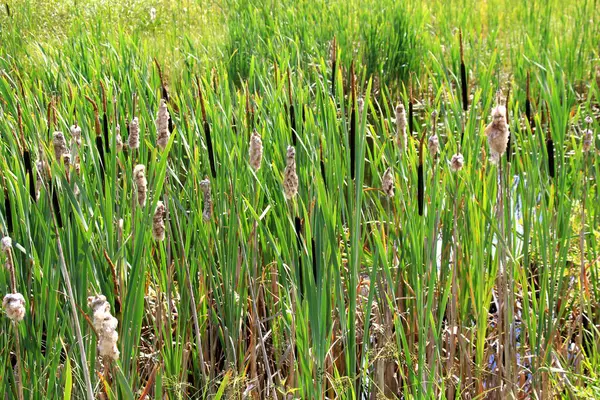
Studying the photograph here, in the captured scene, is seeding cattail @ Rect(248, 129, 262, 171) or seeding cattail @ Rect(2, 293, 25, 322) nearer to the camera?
seeding cattail @ Rect(2, 293, 25, 322)

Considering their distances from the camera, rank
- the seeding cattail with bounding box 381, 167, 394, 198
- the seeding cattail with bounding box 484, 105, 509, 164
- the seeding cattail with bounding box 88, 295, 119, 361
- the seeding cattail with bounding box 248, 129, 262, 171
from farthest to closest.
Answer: the seeding cattail with bounding box 381, 167, 394, 198, the seeding cattail with bounding box 248, 129, 262, 171, the seeding cattail with bounding box 484, 105, 509, 164, the seeding cattail with bounding box 88, 295, 119, 361

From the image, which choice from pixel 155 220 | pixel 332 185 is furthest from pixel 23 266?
pixel 332 185

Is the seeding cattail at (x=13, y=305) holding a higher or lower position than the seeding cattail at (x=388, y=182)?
higher

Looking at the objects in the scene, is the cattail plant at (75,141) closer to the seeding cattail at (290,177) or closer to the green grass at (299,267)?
the green grass at (299,267)

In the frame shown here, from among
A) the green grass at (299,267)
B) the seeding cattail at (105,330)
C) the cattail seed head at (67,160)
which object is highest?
the cattail seed head at (67,160)

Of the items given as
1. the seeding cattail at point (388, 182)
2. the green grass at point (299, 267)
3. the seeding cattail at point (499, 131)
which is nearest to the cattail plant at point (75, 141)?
the green grass at point (299, 267)

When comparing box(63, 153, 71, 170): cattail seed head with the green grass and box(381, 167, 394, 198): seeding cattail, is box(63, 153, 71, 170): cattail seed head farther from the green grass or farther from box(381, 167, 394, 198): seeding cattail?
box(381, 167, 394, 198): seeding cattail

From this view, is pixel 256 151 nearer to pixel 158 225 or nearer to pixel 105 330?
pixel 158 225

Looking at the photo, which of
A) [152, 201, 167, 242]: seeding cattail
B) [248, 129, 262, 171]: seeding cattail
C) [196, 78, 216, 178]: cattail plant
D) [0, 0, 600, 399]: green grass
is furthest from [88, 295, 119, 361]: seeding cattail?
[196, 78, 216, 178]: cattail plant

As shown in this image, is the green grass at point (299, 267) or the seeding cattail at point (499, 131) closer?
the seeding cattail at point (499, 131)

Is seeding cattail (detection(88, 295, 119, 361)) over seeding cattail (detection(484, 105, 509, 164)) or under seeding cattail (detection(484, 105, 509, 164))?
under

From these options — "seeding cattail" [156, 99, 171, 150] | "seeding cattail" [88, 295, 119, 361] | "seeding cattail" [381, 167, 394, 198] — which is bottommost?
"seeding cattail" [381, 167, 394, 198]

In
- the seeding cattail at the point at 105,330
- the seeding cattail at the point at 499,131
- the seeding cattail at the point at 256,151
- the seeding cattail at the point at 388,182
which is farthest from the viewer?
the seeding cattail at the point at 388,182

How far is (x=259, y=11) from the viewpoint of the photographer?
5203mm
